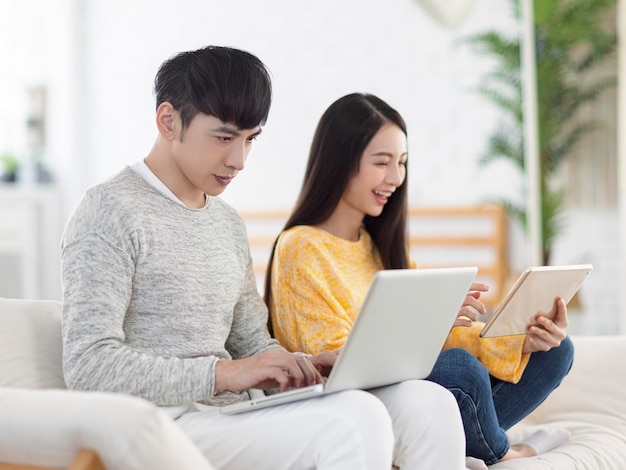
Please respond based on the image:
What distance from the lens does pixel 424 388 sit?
147 centimetres

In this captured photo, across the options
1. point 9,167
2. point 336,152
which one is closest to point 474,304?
point 336,152

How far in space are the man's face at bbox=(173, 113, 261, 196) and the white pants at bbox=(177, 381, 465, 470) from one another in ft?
A: 1.27

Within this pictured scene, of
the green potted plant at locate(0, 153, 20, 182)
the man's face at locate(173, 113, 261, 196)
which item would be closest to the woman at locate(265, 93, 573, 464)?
the man's face at locate(173, 113, 261, 196)

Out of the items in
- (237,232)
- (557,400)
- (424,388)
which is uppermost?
(237,232)

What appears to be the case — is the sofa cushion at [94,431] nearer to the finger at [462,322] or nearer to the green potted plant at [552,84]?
the finger at [462,322]

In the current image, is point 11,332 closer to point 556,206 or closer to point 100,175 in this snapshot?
point 556,206

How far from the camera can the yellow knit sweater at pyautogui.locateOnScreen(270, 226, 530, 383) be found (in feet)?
5.79

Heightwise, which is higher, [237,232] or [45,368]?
[237,232]

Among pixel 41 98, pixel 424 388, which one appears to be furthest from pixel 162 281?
pixel 41 98

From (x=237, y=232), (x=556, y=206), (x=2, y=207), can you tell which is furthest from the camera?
(x=2, y=207)

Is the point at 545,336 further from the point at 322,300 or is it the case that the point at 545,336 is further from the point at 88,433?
the point at 88,433

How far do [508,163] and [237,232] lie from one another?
113 inches

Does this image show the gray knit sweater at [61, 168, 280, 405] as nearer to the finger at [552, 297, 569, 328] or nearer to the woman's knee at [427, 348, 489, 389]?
the woman's knee at [427, 348, 489, 389]

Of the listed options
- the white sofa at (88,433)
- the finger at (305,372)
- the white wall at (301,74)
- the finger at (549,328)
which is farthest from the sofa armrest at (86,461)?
the white wall at (301,74)
